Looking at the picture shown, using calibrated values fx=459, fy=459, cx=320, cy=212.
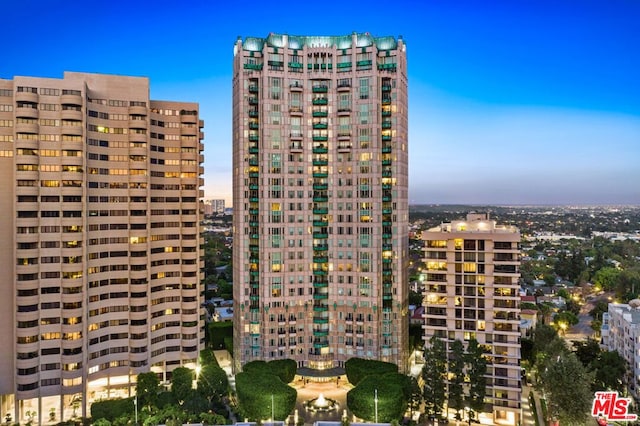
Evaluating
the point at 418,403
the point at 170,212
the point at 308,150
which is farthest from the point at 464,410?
the point at 170,212

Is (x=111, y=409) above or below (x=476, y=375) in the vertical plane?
below

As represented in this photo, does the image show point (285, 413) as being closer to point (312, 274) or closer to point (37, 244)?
point (312, 274)

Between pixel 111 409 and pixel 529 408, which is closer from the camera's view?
pixel 111 409

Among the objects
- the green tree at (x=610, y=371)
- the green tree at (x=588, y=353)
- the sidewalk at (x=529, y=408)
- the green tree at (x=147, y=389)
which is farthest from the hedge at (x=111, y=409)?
the green tree at (x=588, y=353)

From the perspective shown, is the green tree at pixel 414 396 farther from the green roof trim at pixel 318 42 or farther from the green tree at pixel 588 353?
the green roof trim at pixel 318 42

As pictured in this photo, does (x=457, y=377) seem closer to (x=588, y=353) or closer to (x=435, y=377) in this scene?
(x=435, y=377)

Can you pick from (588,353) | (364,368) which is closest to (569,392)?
(588,353)
